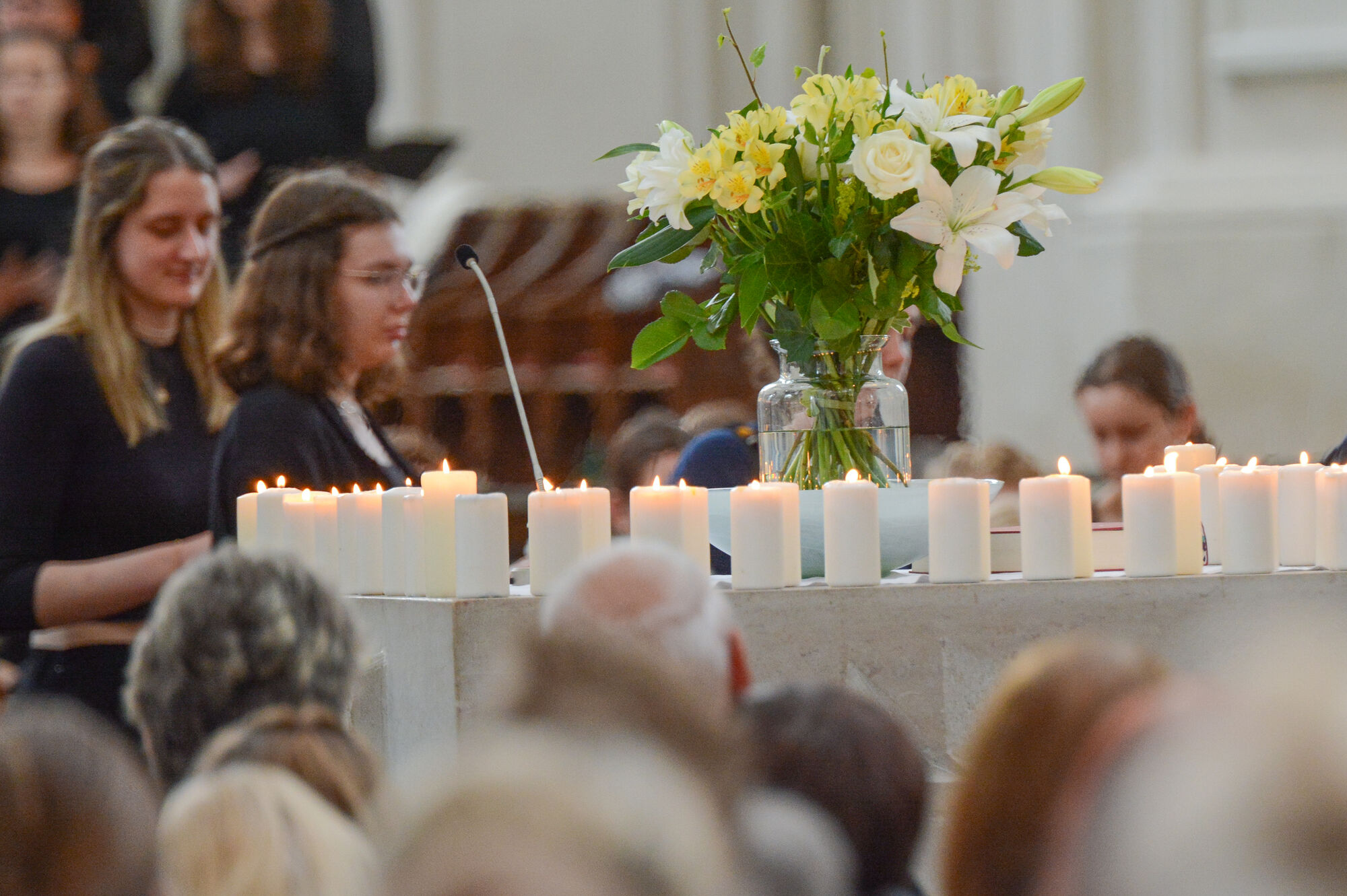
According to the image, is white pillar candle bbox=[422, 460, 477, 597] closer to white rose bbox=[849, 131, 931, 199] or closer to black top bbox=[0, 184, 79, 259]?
white rose bbox=[849, 131, 931, 199]

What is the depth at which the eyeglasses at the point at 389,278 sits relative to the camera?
8.33ft

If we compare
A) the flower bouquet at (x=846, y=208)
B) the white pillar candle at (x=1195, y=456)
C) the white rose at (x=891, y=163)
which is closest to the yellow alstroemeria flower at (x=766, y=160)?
the flower bouquet at (x=846, y=208)

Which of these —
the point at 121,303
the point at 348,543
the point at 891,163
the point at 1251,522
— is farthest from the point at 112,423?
the point at 1251,522

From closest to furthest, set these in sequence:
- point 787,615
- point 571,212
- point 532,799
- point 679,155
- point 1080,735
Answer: point 532,799 → point 1080,735 → point 787,615 → point 679,155 → point 571,212

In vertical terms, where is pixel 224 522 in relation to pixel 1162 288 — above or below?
below

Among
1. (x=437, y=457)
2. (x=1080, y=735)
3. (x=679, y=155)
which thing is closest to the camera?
(x=1080, y=735)

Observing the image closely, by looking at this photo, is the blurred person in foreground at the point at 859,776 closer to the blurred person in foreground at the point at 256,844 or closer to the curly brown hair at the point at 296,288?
the blurred person in foreground at the point at 256,844

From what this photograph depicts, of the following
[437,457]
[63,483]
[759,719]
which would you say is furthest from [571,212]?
[759,719]

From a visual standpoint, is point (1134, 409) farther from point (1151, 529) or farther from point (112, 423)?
point (112, 423)

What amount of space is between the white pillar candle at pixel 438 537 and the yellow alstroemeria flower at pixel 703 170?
0.48 metres

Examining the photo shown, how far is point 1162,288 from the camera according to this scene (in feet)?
15.7

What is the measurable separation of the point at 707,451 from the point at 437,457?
10.7 ft

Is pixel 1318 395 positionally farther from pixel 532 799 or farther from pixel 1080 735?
pixel 532 799

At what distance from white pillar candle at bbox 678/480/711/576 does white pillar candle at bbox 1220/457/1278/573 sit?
632 mm
